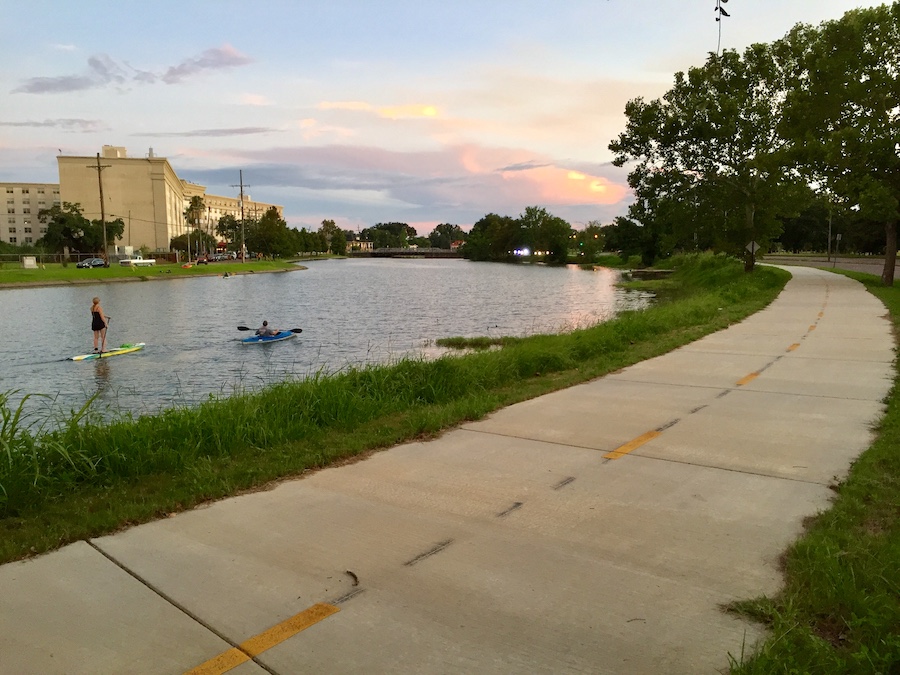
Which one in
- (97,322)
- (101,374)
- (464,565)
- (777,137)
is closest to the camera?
(464,565)

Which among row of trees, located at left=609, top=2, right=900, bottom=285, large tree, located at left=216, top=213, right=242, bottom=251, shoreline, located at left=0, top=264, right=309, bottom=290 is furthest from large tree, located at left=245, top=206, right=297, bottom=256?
row of trees, located at left=609, top=2, right=900, bottom=285

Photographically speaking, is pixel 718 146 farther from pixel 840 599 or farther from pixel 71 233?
pixel 71 233

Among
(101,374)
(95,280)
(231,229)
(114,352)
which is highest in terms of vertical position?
(231,229)

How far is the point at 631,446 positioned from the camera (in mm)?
7281

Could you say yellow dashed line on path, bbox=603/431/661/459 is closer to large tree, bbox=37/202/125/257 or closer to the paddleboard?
the paddleboard

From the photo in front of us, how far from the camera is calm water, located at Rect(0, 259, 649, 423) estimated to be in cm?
1819

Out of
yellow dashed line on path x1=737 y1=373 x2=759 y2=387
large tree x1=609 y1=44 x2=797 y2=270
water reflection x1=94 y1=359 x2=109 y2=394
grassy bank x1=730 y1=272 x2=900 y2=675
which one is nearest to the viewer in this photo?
grassy bank x1=730 y1=272 x2=900 y2=675

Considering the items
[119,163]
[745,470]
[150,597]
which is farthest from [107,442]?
[119,163]

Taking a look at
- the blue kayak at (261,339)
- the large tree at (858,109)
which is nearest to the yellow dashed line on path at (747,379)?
the blue kayak at (261,339)

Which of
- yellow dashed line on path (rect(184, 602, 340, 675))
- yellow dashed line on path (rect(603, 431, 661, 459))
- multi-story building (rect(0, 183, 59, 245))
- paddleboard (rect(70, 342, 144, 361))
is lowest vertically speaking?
paddleboard (rect(70, 342, 144, 361))

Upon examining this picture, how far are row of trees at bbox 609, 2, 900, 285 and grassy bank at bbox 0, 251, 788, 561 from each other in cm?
2443

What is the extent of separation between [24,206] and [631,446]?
213 metres

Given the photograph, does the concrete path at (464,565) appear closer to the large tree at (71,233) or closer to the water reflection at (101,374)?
the water reflection at (101,374)

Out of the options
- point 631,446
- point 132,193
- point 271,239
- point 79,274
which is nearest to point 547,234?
point 271,239
